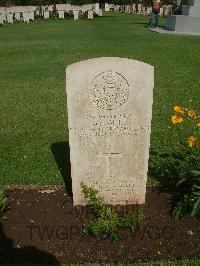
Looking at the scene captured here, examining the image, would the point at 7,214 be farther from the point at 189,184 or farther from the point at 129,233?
the point at 189,184

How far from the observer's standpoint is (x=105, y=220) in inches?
163

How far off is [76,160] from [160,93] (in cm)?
514

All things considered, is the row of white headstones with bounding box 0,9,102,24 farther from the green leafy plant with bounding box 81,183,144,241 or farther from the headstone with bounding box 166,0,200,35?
the green leafy plant with bounding box 81,183,144,241

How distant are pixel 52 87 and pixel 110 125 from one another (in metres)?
5.80

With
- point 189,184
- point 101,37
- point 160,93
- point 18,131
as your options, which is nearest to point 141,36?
point 101,37

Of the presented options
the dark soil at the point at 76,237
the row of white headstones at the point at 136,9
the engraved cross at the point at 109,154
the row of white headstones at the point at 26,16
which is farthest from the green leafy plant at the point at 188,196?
the row of white headstones at the point at 136,9

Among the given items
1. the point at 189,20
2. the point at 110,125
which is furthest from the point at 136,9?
the point at 110,125

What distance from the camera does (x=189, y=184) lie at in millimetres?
4539

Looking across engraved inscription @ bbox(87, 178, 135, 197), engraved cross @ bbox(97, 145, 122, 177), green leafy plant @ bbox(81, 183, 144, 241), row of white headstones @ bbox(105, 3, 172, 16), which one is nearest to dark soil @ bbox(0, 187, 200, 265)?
green leafy plant @ bbox(81, 183, 144, 241)

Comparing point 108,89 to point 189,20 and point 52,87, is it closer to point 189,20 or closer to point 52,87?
point 52,87

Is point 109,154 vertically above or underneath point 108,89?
underneath

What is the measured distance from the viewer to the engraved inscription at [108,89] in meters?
3.98

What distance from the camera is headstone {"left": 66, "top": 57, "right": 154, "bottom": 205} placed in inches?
156

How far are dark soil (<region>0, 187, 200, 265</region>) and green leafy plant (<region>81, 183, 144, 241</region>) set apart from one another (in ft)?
0.25
